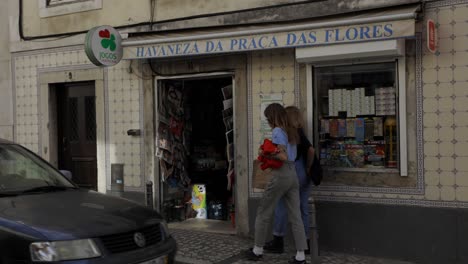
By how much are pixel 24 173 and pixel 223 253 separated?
2.89 m

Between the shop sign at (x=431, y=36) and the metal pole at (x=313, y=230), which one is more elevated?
the shop sign at (x=431, y=36)

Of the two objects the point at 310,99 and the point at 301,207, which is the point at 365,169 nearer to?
the point at 301,207

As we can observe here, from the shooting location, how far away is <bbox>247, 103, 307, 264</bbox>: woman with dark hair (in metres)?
6.25

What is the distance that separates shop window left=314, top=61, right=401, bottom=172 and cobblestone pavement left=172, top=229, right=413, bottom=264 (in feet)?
3.83

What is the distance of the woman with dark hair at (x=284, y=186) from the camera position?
20.5ft

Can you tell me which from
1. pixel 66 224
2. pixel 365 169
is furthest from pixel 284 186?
pixel 66 224

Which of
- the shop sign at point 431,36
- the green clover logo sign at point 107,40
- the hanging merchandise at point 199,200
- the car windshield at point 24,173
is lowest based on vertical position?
the hanging merchandise at point 199,200

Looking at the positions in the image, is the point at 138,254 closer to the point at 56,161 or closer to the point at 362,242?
the point at 362,242

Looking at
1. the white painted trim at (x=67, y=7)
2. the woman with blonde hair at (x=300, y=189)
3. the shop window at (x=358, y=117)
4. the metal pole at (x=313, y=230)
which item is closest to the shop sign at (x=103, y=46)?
the white painted trim at (x=67, y=7)

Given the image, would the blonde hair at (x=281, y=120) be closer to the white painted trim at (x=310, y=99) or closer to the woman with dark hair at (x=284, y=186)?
the woman with dark hair at (x=284, y=186)

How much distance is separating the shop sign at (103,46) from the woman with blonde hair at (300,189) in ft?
9.80

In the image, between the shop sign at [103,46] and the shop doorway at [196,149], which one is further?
the shop doorway at [196,149]

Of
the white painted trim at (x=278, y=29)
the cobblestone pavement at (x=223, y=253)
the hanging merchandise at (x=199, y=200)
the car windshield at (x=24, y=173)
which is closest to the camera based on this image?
the car windshield at (x=24, y=173)

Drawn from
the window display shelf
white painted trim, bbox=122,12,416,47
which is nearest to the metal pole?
the window display shelf
